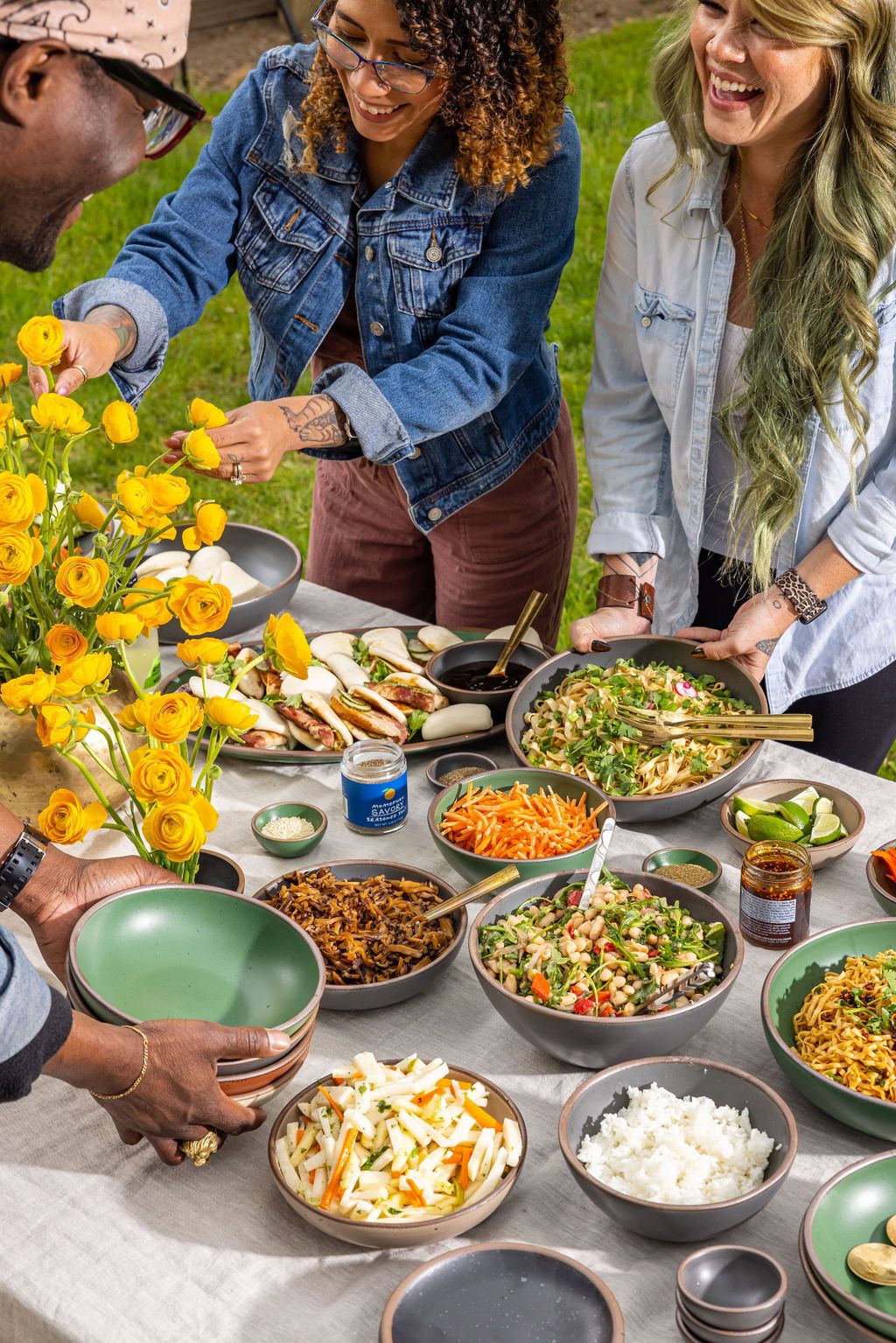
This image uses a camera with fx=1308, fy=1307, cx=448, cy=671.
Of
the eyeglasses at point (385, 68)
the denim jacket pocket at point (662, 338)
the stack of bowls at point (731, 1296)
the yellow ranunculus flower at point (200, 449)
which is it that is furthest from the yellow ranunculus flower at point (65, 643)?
the denim jacket pocket at point (662, 338)

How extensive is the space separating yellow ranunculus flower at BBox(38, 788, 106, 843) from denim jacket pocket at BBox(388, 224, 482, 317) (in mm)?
1338

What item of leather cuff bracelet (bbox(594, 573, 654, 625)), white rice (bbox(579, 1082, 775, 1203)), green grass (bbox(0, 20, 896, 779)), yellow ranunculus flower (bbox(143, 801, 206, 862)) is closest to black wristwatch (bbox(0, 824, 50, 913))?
yellow ranunculus flower (bbox(143, 801, 206, 862))

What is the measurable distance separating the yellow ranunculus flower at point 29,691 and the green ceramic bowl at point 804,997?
2.99 feet

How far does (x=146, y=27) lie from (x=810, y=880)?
1.25 m

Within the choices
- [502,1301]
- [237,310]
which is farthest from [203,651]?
[237,310]

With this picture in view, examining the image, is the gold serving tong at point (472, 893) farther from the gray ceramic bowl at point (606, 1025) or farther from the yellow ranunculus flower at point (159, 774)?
the yellow ranunculus flower at point (159, 774)

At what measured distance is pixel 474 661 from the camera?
95.7 inches

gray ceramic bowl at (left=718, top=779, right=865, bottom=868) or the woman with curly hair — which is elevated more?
the woman with curly hair

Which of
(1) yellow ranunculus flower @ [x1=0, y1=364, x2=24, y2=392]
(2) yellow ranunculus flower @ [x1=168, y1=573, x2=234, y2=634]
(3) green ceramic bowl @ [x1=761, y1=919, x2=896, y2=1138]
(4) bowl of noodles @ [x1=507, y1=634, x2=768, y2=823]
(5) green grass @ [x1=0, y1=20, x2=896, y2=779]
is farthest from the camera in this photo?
(5) green grass @ [x1=0, y1=20, x2=896, y2=779]

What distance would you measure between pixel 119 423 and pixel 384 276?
3.39 ft

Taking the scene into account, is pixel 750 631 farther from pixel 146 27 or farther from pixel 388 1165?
pixel 146 27

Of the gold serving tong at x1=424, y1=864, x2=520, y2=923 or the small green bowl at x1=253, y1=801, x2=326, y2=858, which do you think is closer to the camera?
the gold serving tong at x1=424, y1=864, x2=520, y2=923

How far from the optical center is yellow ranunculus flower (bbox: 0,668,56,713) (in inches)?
59.1

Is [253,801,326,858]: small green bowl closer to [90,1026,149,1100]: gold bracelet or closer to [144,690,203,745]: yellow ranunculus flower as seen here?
[144,690,203,745]: yellow ranunculus flower
